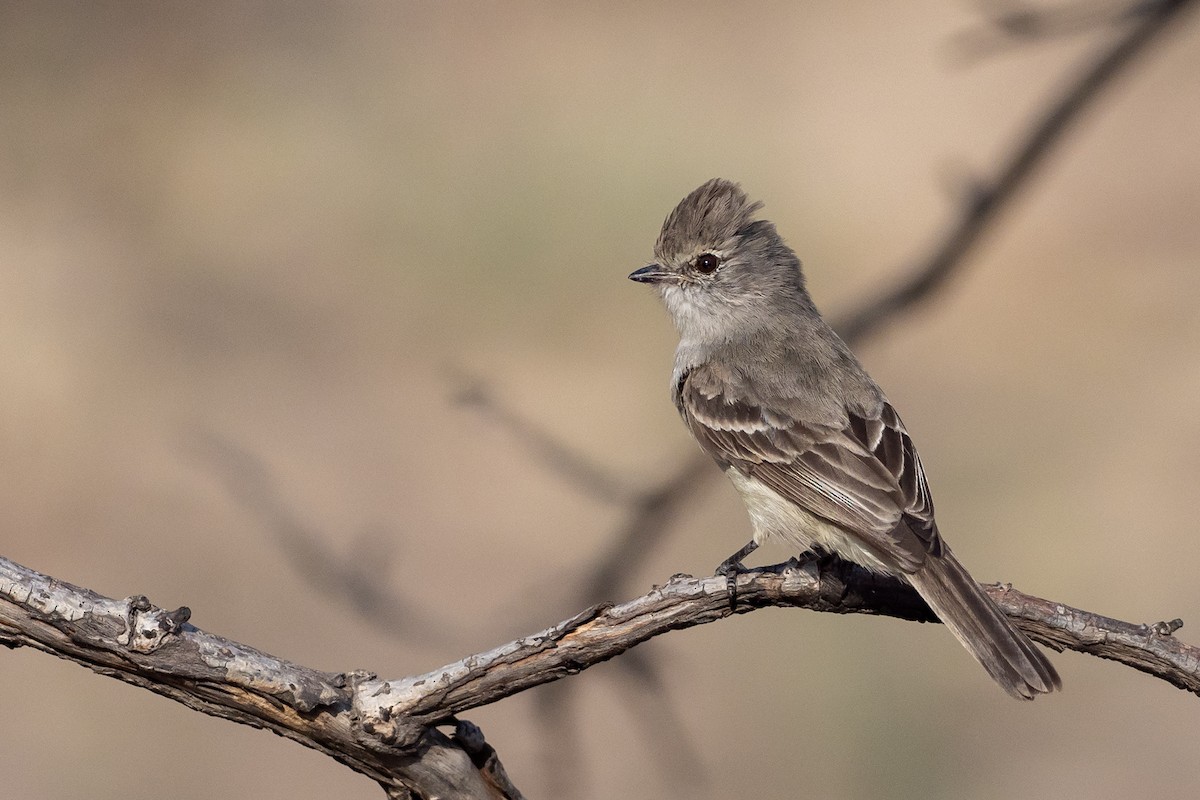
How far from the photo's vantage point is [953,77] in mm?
15008

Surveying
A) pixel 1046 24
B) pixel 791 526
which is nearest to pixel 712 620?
pixel 791 526

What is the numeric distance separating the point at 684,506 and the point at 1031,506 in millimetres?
5219

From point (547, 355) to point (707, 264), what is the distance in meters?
5.41

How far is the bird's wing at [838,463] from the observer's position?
4984 millimetres

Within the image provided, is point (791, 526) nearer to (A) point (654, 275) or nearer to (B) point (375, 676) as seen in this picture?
(A) point (654, 275)

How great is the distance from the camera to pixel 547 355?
1180 centimetres

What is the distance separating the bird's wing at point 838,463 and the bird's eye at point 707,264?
0.81 meters

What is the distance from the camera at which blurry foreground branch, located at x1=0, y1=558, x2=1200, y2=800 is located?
3.84 m

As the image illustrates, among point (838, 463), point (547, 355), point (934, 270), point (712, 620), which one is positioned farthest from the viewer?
point (547, 355)

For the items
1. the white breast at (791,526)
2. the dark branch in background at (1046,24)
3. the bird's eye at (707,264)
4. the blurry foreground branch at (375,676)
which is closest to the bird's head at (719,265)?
the bird's eye at (707,264)

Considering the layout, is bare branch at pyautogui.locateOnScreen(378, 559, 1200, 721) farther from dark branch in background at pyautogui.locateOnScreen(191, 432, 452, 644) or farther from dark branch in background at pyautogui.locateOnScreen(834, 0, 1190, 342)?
dark branch in background at pyautogui.locateOnScreen(191, 432, 452, 644)

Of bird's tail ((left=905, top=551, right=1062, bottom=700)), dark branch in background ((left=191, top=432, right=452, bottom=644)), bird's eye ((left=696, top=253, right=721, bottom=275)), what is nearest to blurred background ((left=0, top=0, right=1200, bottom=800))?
dark branch in background ((left=191, top=432, right=452, bottom=644))

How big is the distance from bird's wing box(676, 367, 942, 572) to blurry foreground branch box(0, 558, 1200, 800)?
79 centimetres

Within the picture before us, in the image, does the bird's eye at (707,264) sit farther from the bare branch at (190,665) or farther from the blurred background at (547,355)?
the bare branch at (190,665)
